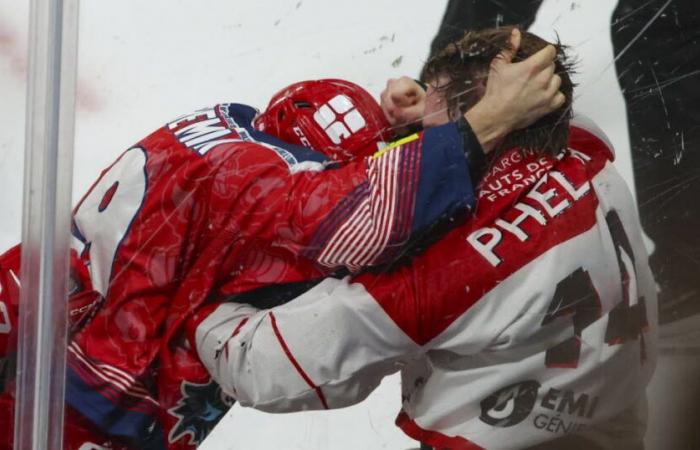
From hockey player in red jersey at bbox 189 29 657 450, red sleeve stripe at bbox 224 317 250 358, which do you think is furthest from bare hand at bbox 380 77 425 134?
red sleeve stripe at bbox 224 317 250 358

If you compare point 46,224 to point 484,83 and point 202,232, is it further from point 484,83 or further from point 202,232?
point 484,83

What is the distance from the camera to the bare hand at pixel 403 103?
0.42m

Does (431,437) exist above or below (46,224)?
below

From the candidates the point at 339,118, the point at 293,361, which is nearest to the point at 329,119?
the point at 339,118

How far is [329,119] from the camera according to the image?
1.40ft

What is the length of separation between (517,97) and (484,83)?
2 centimetres

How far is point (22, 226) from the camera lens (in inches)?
18.3

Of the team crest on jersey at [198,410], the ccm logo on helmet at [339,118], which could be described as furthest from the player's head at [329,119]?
the team crest on jersey at [198,410]

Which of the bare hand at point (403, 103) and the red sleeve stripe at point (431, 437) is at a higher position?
the bare hand at point (403, 103)

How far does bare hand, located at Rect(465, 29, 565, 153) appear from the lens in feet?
1.31

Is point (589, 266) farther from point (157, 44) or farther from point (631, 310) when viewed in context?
point (157, 44)

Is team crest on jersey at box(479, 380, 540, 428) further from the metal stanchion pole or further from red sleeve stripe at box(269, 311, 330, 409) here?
the metal stanchion pole

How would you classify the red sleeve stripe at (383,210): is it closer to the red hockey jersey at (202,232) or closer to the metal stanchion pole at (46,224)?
the red hockey jersey at (202,232)

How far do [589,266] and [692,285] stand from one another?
Answer: 0.06 meters
